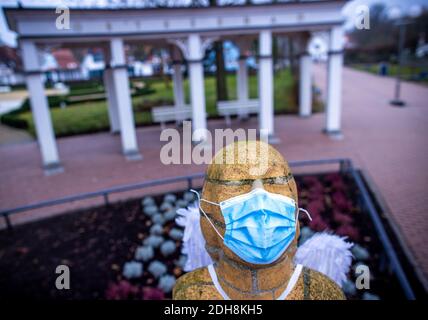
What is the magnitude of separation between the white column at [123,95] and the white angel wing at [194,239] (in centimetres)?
751

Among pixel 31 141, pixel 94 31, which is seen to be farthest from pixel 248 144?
pixel 31 141

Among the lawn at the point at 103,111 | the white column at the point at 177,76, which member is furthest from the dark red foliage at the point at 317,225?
the lawn at the point at 103,111

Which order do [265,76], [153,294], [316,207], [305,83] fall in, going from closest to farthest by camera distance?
[153,294] < [316,207] < [265,76] < [305,83]

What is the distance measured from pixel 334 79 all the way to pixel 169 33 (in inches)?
188

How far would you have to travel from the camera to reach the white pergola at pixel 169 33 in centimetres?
822

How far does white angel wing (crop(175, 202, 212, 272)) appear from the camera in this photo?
2211mm

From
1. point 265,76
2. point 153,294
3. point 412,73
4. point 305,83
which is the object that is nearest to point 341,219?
point 153,294

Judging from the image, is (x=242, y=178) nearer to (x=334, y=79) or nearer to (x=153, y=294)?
(x=153, y=294)

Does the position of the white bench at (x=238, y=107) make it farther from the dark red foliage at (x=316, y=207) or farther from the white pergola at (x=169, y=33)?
the dark red foliage at (x=316, y=207)

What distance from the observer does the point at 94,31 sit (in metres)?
8.60

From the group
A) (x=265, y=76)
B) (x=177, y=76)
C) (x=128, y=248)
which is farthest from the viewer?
(x=177, y=76)

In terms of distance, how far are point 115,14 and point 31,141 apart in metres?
7.28

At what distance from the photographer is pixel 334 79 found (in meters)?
10.1
